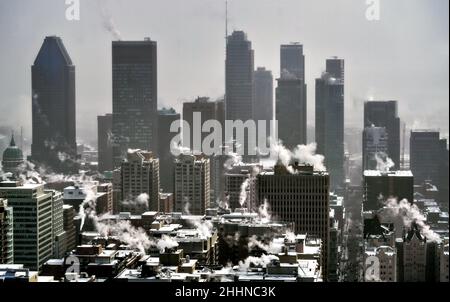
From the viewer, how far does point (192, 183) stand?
26.2 feet

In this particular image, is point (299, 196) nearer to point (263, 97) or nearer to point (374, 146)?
point (263, 97)

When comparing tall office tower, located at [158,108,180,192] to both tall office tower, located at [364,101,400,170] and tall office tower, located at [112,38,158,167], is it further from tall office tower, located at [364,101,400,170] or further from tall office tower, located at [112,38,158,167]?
tall office tower, located at [364,101,400,170]

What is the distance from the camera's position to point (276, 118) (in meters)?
8.14

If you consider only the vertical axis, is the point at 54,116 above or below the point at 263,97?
below

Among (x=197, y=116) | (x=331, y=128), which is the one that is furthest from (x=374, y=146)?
(x=197, y=116)

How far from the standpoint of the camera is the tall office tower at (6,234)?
572 centimetres

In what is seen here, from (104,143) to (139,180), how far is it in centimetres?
58

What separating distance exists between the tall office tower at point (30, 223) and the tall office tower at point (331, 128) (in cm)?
328

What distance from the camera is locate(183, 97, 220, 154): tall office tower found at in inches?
286

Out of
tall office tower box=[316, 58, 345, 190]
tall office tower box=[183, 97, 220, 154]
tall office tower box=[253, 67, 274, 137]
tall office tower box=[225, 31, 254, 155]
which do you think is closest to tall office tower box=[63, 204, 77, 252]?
tall office tower box=[183, 97, 220, 154]

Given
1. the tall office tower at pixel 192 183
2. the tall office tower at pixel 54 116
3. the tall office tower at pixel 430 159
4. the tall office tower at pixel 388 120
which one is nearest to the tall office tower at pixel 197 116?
the tall office tower at pixel 192 183

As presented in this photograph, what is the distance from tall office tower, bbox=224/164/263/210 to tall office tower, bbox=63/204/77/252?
1.68 meters

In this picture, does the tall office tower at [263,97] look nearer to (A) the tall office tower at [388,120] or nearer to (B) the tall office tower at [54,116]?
(A) the tall office tower at [388,120]
